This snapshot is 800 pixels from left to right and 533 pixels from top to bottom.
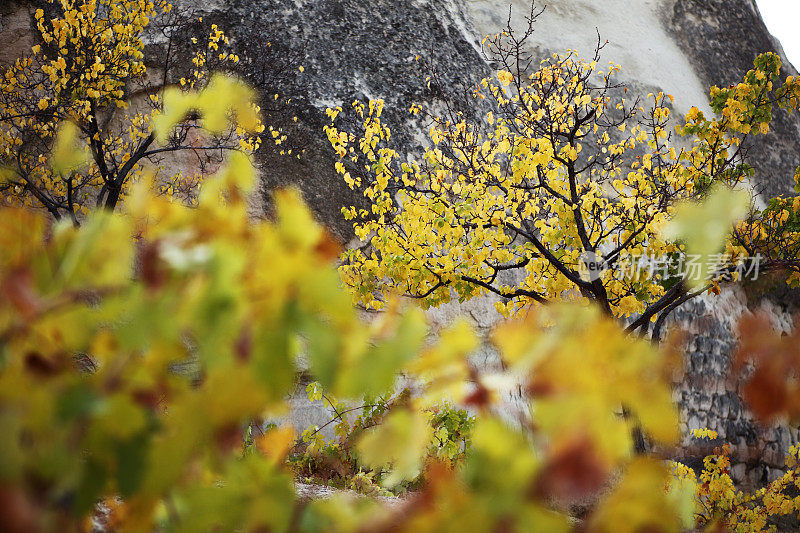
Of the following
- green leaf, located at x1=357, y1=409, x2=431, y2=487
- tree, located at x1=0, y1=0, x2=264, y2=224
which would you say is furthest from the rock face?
green leaf, located at x1=357, y1=409, x2=431, y2=487

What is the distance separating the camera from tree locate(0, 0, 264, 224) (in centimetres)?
470

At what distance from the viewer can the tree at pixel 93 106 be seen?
4.70m

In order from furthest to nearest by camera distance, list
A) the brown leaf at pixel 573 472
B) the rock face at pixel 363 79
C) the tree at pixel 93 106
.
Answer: the rock face at pixel 363 79 → the tree at pixel 93 106 → the brown leaf at pixel 573 472

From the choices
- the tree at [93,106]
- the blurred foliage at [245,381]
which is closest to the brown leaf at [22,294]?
the blurred foliage at [245,381]

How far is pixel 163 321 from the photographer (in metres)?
0.34

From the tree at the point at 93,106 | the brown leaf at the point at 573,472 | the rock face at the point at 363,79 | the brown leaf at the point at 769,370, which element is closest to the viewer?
the brown leaf at the point at 573,472

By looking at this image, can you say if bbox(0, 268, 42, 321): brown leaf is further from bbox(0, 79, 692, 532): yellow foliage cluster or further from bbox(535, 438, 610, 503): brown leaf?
bbox(535, 438, 610, 503): brown leaf

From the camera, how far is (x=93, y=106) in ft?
15.6

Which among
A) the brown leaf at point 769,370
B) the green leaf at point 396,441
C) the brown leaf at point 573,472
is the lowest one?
the brown leaf at point 573,472

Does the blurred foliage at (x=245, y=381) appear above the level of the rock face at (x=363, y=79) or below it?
below

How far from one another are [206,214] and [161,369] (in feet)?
0.34

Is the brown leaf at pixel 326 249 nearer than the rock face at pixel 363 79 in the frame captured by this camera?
Yes

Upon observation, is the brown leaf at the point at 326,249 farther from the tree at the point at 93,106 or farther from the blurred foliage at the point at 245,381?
the tree at the point at 93,106

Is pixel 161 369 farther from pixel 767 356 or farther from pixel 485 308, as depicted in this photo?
pixel 485 308
